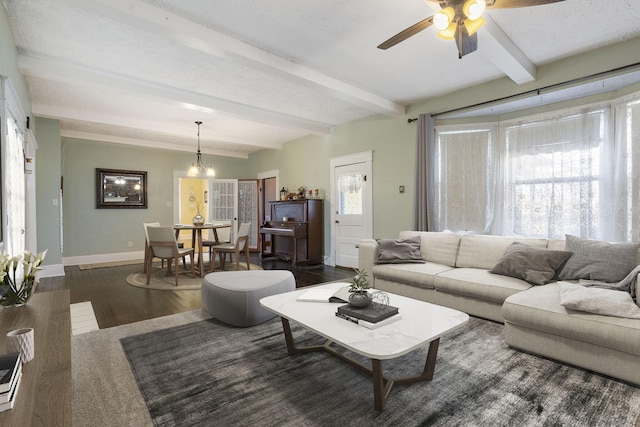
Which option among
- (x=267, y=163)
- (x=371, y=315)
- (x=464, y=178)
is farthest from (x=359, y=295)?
(x=267, y=163)

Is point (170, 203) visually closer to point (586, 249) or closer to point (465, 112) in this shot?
point (465, 112)

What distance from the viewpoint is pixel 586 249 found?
2.78 m

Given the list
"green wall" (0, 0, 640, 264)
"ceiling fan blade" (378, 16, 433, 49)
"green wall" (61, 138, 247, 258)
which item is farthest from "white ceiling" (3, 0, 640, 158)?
"green wall" (61, 138, 247, 258)

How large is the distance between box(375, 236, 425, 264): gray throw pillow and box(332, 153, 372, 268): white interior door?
132 cm

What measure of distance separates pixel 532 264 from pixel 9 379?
3.49m

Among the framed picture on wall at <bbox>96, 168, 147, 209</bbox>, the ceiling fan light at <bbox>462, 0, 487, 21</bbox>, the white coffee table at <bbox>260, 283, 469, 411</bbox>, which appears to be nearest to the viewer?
the white coffee table at <bbox>260, 283, 469, 411</bbox>

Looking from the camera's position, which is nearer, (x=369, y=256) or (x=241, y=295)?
(x=241, y=295)

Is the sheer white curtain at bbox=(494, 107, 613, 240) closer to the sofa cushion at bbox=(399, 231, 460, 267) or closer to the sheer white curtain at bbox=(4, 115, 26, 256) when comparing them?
the sofa cushion at bbox=(399, 231, 460, 267)

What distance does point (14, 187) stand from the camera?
122 inches

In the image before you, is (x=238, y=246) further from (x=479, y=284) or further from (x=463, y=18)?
(x=463, y=18)

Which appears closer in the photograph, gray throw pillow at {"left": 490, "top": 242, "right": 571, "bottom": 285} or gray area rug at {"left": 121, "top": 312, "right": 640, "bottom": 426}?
gray area rug at {"left": 121, "top": 312, "right": 640, "bottom": 426}

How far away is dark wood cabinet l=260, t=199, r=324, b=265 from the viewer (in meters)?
5.94

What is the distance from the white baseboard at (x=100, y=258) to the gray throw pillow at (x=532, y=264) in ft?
22.5

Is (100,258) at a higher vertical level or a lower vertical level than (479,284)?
lower
